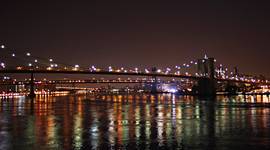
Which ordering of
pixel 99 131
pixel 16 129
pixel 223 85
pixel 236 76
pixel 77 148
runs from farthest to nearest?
pixel 223 85, pixel 236 76, pixel 16 129, pixel 99 131, pixel 77 148

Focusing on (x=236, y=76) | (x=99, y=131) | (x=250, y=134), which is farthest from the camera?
(x=236, y=76)

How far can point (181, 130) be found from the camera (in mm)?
21625

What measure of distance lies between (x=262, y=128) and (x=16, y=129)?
11759 millimetres

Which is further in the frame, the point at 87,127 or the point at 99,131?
the point at 87,127

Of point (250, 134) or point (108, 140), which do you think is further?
point (250, 134)

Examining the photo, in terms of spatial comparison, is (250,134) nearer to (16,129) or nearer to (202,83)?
(16,129)

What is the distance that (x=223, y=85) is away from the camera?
14512 cm

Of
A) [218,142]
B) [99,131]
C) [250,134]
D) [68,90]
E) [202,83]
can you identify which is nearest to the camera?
[218,142]

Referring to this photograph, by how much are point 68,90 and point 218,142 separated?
16731 cm

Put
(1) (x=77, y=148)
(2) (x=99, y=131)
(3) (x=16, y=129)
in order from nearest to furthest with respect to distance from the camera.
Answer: (1) (x=77, y=148) → (2) (x=99, y=131) → (3) (x=16, y=129)

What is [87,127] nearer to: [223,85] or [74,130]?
[74,130]

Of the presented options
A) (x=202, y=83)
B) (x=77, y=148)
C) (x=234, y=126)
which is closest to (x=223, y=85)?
(x=202, y=83)

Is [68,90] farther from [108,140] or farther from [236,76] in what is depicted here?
[108,140]

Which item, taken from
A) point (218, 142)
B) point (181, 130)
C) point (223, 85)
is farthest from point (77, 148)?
point (223, 85)
